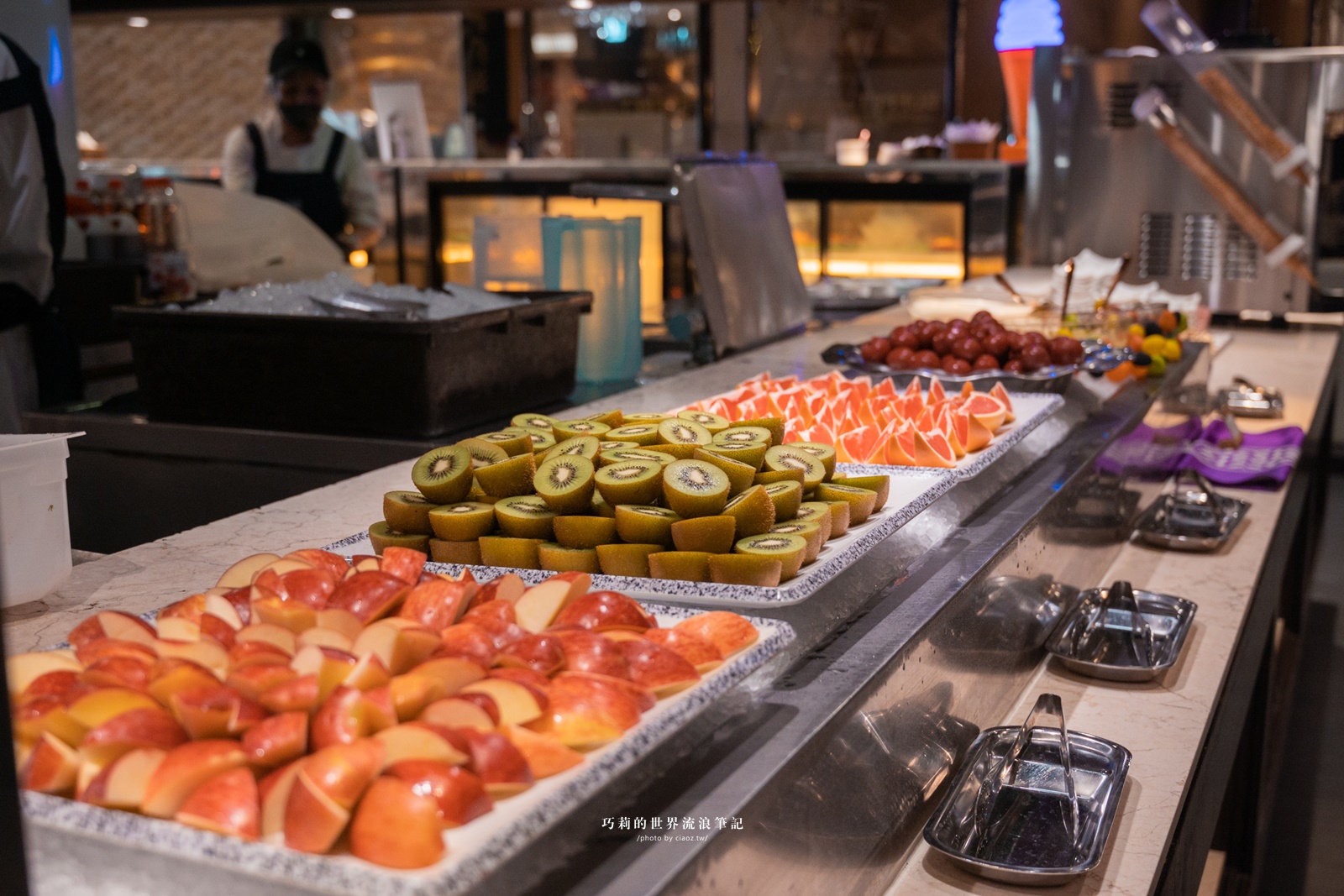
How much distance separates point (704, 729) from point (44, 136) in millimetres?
2908

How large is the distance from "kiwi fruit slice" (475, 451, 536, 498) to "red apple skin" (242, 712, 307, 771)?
535mm

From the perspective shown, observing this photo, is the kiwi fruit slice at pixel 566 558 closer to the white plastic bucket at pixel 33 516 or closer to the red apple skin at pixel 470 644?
the red apple skin at pixel 470 644

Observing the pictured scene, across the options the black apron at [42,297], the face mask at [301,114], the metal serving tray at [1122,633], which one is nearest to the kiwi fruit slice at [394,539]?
the metal serving tray at [1122,633]

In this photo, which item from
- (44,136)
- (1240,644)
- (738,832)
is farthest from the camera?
(44,136)

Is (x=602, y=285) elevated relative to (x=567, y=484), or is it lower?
elevated

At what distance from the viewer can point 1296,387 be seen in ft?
11.6

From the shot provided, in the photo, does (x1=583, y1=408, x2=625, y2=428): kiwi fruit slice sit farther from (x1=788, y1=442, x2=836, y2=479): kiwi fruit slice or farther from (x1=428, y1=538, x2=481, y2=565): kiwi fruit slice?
(x1=428, y1=538, x2=481, y2=565): kiwi fruit slice

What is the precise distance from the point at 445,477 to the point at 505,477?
0.06 metres

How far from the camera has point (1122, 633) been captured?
182cm

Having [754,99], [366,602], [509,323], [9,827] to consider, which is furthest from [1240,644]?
[754,99]

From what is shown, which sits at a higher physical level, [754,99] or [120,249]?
[754,99]

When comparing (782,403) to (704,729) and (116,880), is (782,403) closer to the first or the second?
(704,729)

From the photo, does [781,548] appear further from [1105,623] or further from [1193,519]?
[1193,519]

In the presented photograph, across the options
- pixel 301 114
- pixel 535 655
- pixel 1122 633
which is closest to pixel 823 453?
pixel 535 655
